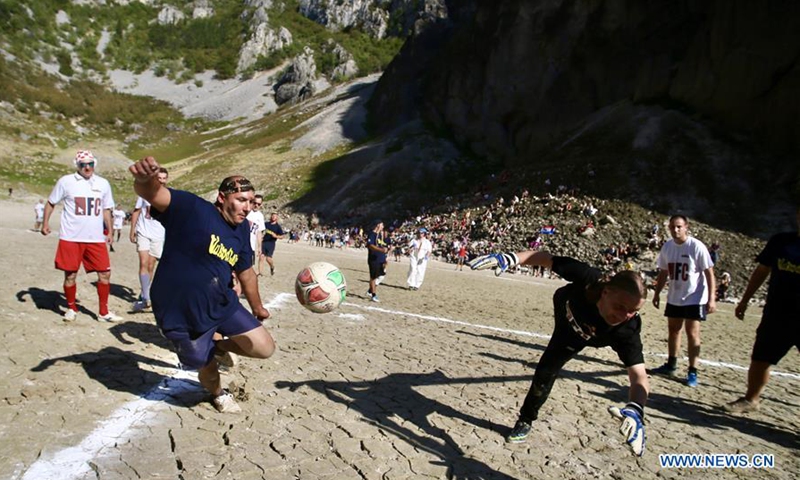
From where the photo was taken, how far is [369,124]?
70938mm

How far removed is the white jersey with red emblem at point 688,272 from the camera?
624cm

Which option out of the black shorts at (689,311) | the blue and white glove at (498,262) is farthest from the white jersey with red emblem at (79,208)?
the black shorts at (689,311)

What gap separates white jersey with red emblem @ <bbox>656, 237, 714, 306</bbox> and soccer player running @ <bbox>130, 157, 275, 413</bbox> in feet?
17.6

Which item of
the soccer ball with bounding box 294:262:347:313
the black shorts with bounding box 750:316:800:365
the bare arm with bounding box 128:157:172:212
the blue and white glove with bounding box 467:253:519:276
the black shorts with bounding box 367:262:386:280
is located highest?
the bare arm with bounding box 128:157:172:212

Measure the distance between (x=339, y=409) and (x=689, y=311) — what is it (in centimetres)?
469

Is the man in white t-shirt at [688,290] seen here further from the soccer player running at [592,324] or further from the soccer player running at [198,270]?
the soccer player running at [198,270]

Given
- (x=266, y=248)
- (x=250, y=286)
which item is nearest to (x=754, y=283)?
(x=250, y=286)

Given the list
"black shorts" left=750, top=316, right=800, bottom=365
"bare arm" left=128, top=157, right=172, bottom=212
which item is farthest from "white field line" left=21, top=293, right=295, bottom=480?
"black shorts" left=750, top=316, right=800, bottom=365

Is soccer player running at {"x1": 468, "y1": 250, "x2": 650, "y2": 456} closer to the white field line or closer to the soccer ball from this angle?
the soccer ball

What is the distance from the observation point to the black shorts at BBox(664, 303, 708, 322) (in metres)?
6.21

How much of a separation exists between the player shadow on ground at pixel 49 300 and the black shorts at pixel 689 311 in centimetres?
781

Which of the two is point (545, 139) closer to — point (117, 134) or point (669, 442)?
point (669, 442)

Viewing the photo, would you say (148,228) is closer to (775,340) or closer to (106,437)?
(106,437)

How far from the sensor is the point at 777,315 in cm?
496
